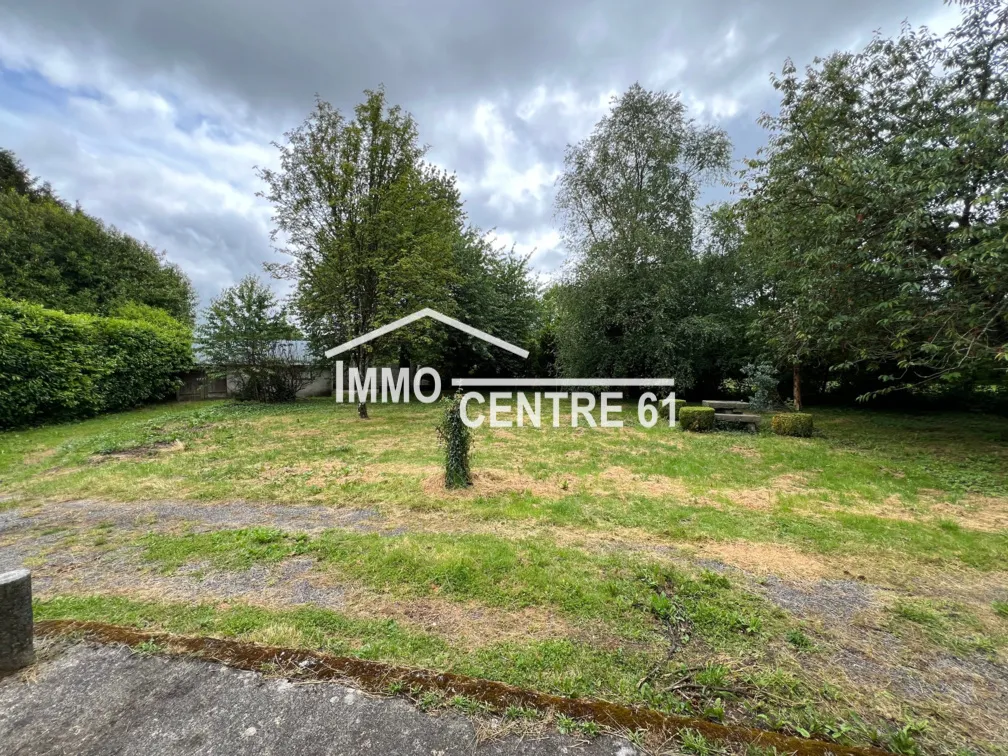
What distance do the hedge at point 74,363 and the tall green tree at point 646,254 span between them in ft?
37.4

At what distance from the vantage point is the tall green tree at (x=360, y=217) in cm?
911

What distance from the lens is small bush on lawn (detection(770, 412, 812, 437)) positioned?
24.0 ft

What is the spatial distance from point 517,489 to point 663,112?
40.8 ft

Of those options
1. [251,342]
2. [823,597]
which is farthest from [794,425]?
[251,342]

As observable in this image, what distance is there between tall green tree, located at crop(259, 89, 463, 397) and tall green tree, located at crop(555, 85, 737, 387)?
4681mm

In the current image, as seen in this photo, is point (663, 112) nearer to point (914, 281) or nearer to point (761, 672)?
point (914, 281)

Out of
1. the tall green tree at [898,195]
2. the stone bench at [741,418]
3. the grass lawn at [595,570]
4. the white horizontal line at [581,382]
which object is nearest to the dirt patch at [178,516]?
the grass lawn at [595,570]

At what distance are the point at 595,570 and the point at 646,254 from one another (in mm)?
10709

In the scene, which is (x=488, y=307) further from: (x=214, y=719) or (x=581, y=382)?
(x=214, y=719)

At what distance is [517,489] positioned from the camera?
420 centimetres

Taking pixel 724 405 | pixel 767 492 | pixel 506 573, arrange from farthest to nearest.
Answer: pixel 724 405, pixel 767 492, pixel 506 573

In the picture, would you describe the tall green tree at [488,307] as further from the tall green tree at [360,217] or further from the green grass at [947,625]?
the green grass at [947,625]

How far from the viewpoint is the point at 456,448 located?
4.24 m

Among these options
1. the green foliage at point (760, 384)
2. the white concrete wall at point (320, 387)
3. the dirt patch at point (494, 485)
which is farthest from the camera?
the white concrete wall at point (320, 387)
